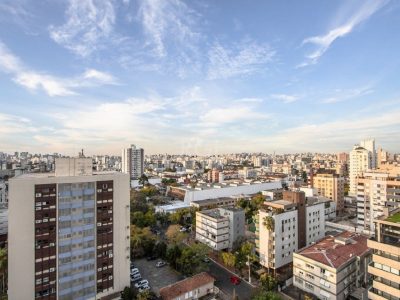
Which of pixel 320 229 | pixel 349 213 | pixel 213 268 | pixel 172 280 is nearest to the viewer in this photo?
pixel 172 280

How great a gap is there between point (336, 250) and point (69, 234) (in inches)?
915

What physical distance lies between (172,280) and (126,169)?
89.3m

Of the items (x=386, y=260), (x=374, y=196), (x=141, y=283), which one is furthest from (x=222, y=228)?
(x=374, y=196)

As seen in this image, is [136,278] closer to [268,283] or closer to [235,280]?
[235,280]

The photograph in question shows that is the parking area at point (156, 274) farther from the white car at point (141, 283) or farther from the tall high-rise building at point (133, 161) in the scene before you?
the tall high-rise building at point (133, 161)

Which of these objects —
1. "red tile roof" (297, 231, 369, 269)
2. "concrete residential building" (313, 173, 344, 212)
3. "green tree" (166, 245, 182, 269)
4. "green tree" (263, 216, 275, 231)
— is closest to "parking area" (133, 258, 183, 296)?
"green tree" (166, 245, 182, 269)

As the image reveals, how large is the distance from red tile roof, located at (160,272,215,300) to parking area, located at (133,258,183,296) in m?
1.88

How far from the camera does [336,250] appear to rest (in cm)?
2483

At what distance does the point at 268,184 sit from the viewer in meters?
76.8

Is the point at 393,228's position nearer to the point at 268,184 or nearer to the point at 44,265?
the point at 44,265

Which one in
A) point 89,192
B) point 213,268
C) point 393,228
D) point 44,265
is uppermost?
point 89,192

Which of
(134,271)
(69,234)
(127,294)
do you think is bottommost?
(134,271)

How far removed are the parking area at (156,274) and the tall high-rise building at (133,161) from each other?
3231 inches

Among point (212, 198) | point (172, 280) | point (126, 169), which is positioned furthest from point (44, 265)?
point (126, 169)
